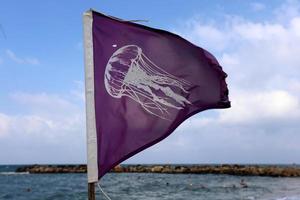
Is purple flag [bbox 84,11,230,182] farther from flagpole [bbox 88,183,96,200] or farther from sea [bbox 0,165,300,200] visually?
sea [bbox 0,165,300,200]

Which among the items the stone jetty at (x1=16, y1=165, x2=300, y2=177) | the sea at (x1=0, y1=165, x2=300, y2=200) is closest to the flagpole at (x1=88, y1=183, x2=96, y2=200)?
the sea at (x1=0, y1=165, x2=300, y2=200)

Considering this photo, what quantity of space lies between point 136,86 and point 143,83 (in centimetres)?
10

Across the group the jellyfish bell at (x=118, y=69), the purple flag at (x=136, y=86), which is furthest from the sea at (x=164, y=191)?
the jellyfish bell at (x=118, y=69)

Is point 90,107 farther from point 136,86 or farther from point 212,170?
point 212,170

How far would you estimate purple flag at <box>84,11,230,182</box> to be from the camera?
611 centimetres

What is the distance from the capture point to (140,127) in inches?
249

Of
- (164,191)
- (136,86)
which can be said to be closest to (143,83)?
(136,86)

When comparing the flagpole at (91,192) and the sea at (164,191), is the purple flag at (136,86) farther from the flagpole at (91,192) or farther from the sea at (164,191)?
the sea at (164,191)

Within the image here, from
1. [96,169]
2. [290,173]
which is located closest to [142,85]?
[96,169]

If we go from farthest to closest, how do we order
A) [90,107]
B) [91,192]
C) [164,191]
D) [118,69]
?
[164,191] → [118,69] → [90,107] → [91,192]

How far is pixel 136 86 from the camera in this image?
6.36m

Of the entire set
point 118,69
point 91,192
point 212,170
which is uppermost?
point 212,170

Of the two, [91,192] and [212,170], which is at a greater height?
[212,170]

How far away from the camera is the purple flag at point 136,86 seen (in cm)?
611
